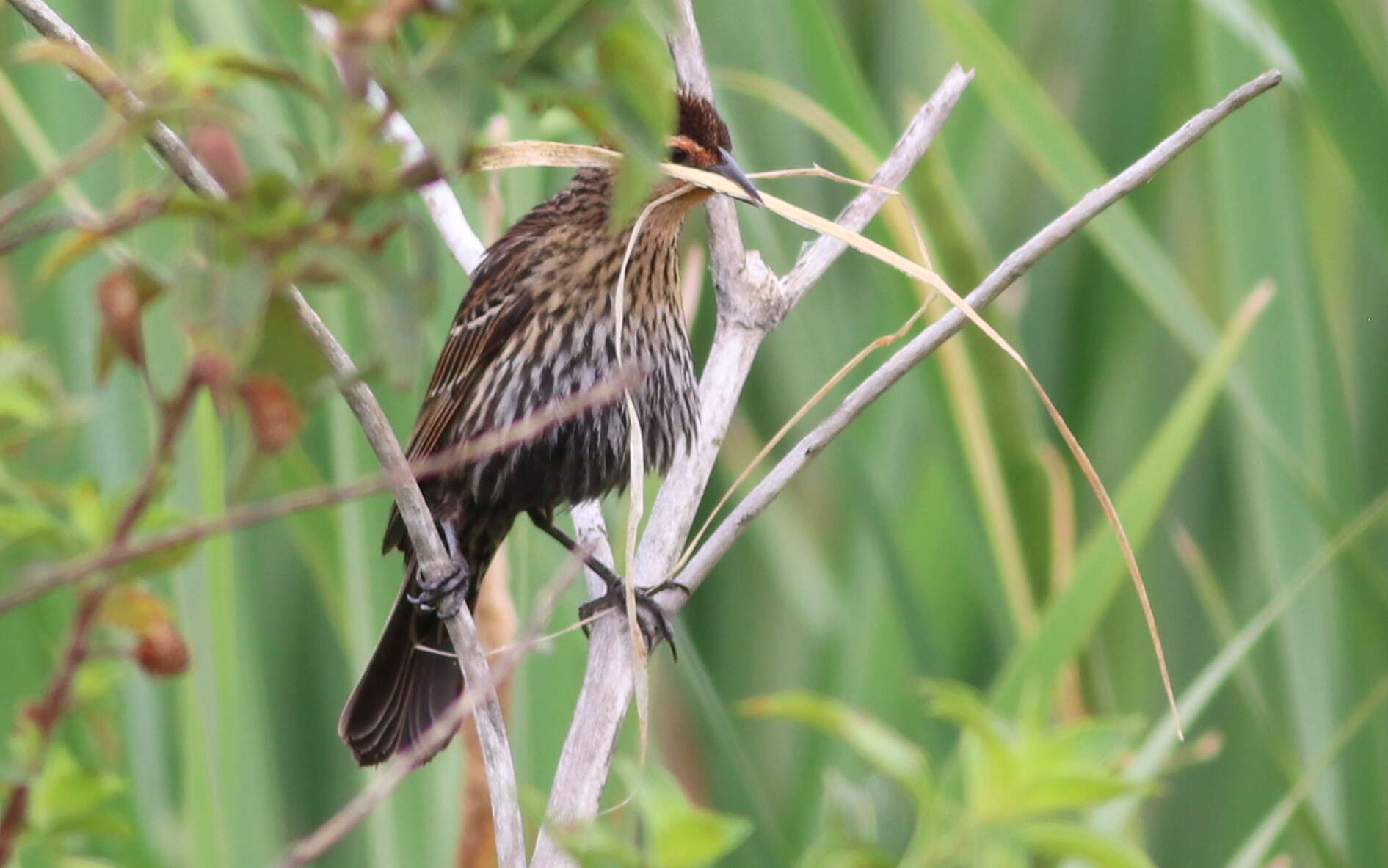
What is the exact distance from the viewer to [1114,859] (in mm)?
858

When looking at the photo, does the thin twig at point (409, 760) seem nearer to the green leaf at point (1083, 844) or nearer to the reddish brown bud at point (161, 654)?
the reddish brown bud at point (161, 654)

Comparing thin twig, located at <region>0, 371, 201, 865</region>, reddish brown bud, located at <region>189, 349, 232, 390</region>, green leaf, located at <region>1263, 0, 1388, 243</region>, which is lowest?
thin twig, located at <region>0, 371, 201, 865</region>

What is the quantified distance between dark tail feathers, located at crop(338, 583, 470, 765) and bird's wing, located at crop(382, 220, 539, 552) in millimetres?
226

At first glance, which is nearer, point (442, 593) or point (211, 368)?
point (211, 368)

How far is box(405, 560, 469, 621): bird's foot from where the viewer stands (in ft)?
5.52

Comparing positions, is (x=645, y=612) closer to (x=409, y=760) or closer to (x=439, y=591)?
(x=439, y=591)

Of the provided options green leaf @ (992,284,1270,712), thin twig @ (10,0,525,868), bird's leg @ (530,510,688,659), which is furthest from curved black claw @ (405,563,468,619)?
green leaf @ (992,284,1270,712)

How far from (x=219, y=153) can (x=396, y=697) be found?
1.42 meters

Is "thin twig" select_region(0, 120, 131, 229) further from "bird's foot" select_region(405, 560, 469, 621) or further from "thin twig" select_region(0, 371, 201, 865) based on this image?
"bird's foot" select_region(405, 560, 469, 621)

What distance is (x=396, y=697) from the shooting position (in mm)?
1907

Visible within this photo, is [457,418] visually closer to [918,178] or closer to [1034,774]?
[918,178]

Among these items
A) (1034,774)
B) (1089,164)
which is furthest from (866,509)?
(1034,774)

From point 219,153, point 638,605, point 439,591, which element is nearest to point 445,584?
point 439,591

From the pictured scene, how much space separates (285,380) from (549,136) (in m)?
1.34
